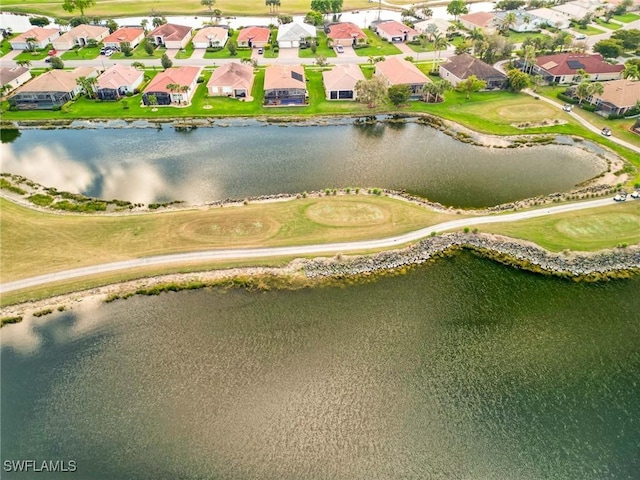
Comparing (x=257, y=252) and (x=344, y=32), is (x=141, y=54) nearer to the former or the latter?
(x=344, y=32)

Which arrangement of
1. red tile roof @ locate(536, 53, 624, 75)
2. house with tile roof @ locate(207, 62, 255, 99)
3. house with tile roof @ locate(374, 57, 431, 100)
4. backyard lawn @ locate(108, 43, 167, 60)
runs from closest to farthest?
1. house with tile roof @ locate(207, 62, 255, 99)
2. house with tile roof @ locate(374, 57, 431, 100)
3. red tile roof @ locate(536, 53, 624, 75)
4. backyard lawn @ locate(108, 43, 167, 60)

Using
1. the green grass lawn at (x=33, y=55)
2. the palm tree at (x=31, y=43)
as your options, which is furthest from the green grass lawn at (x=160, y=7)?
the green grass lawn at (x=33, y=55)

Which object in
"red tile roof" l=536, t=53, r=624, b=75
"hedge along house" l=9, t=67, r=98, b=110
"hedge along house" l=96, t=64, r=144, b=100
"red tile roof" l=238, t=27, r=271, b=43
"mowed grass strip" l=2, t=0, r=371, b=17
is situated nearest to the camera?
Answer: "hedge along house" l=9, t=67, r=98, b=110

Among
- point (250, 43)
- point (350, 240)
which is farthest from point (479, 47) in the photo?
point (350, 240)

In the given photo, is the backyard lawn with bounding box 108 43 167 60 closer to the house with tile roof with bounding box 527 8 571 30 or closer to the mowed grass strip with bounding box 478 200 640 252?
the mowed grass strip with bounding box 478 200 640 252

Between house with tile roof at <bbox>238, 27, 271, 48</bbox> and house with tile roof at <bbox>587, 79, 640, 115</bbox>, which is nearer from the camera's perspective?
house with tile roof at <bbox>587, 79, 640, 115</bbox>

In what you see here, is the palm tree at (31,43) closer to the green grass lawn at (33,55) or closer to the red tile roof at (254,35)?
the green grass lawn at (33,55)

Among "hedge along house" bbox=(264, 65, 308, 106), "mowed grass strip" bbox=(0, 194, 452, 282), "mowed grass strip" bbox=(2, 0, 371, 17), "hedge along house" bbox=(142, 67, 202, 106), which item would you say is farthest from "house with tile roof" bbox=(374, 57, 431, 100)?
"mowed grass strip" bbox=(2, 0, 371, 17)
